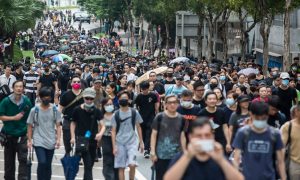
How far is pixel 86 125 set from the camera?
1265 cm

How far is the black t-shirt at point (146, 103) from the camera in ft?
50.8

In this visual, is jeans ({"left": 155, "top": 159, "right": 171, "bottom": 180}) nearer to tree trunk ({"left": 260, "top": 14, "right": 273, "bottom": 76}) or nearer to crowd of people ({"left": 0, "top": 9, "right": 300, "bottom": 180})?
crowd of people ({"left": 0, "top": 9, "right": 300, "bottom": 180})

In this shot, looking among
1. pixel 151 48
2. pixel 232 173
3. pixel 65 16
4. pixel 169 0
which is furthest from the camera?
pixel 65 16

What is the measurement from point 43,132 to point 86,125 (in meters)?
0.76

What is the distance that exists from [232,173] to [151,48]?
60.8 m

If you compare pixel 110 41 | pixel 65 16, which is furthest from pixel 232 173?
pixel 65 16

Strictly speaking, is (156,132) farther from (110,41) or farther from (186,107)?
(110,41)

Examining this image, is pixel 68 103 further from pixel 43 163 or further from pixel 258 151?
pixel 258 151

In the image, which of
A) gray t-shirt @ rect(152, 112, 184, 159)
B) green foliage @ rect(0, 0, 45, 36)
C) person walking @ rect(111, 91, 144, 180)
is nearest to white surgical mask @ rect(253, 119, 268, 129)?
gray t-shirt @ rect(152, 112, 184, 159)

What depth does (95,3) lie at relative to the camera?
80.4 meters

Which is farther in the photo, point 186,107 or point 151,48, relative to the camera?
point 151,48

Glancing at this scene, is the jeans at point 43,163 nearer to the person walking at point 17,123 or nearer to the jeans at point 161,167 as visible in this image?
the person walking at point 17,123

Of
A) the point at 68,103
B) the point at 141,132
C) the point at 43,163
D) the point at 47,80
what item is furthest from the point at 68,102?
the point at 47,80

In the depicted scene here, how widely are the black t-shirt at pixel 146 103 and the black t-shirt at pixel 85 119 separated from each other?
287 centimetres
